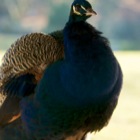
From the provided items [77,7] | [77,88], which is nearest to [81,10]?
[77,7]

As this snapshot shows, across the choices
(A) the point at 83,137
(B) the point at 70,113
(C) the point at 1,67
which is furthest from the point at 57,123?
(C) the point at 1,67

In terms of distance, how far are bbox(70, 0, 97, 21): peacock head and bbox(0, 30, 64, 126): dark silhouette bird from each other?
15cm

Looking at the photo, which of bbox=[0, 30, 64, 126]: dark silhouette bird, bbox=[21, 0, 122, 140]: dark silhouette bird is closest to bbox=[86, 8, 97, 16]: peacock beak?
bbox=[21, 0, 122, 140]: dark silhouette bird

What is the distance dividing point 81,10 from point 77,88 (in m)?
0.26

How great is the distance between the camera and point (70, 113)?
5.45ft

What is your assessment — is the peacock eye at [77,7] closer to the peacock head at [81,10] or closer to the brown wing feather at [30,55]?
the peacock head at [81,10]

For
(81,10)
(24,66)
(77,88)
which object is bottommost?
(77,88)

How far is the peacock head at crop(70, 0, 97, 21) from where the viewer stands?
1.60 metres

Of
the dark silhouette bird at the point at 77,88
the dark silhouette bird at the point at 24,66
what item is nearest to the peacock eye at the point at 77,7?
the dark silhouette bird at the point at 77,88

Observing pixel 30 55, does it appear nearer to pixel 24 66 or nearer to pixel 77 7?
pixel 24 66

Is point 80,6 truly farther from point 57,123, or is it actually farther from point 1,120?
point 1,120

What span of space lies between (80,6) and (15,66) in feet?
1.13

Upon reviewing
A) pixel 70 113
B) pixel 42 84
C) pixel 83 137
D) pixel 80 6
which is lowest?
pixel 83 137

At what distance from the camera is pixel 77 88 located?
1608 millimetres
